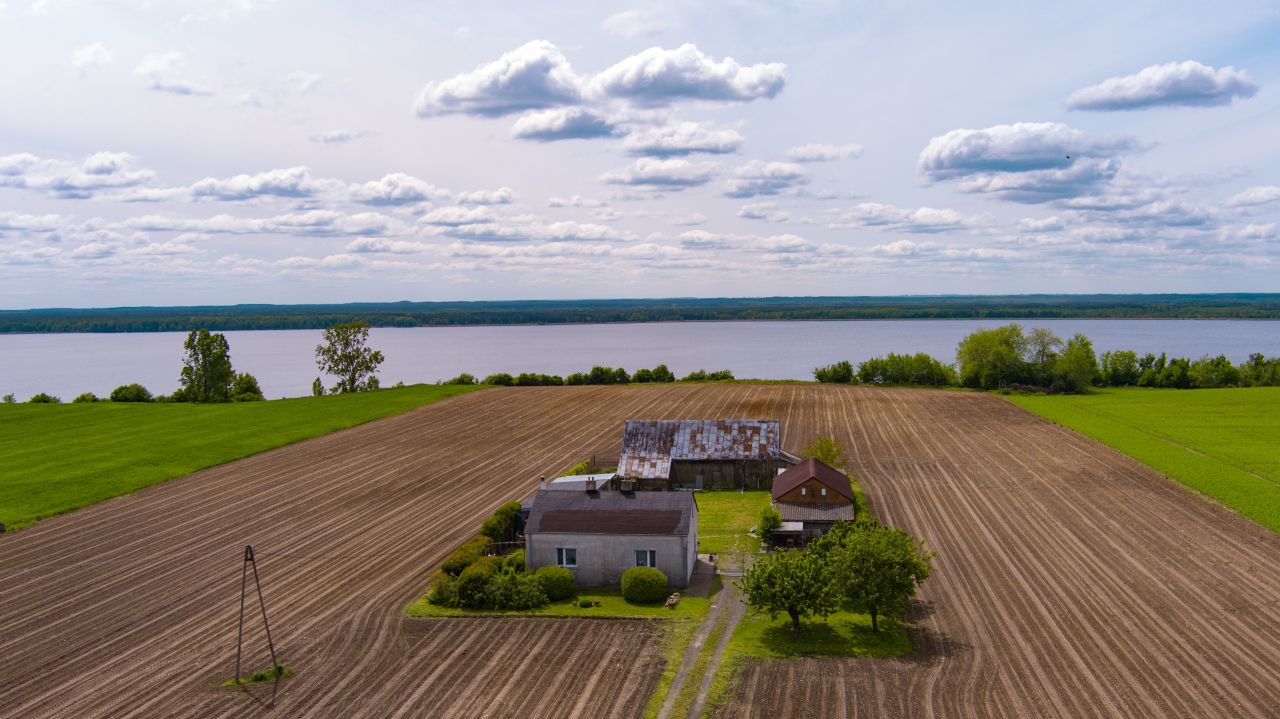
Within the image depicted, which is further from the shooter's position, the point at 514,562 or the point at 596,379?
the point at 596,379

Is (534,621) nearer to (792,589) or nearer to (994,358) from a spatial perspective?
(792,589)

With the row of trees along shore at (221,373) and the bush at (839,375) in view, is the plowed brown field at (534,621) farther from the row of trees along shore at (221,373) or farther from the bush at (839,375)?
the row of trees along shore at (221,373)

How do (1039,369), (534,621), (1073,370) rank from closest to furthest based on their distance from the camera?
(534,621)
(1073,370)
(1039,369)

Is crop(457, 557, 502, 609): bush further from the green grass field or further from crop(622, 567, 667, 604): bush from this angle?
the green grass field

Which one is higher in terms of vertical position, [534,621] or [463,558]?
[463,558]

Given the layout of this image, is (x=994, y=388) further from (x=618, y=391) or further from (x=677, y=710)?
(x=677, y=710)

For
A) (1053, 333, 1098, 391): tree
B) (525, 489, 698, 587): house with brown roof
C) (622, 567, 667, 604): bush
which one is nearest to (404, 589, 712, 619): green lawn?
(622, 567, 667, 604): bush

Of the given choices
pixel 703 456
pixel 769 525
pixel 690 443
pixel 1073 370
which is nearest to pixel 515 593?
pixel 769 525
